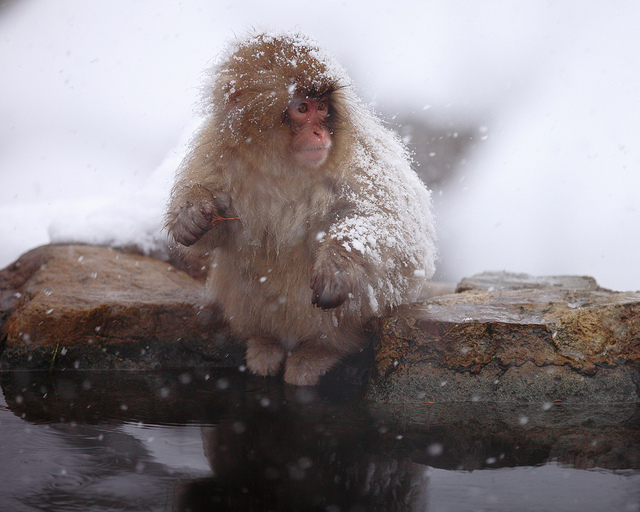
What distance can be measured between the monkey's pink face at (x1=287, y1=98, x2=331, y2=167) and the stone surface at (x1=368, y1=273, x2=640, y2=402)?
648mm

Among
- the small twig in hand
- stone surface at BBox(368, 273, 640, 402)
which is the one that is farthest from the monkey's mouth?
stone surface at BBox(368, 273, 640, 402)

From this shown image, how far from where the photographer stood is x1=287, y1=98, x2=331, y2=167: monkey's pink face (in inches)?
77.8

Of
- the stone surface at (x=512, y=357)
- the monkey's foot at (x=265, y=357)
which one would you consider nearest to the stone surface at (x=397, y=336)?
the stone surface at (x=512, y=357)

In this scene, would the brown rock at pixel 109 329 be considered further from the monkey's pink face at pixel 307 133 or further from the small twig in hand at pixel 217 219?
the monkey's pink face at pixel 307 133

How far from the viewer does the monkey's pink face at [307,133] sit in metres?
1.98

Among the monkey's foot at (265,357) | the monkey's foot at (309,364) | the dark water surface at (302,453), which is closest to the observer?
the dark water surface at (302,453)

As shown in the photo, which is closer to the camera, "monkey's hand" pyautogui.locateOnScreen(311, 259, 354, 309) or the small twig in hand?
"monkey's hand" pyautogui.locateOnScreen(311, 259, 354, 309)

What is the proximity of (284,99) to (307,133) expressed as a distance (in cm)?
14

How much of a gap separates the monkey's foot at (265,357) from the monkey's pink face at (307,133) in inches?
32.4

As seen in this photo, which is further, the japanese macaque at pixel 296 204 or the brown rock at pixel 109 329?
the brown rock at pixel 109 329

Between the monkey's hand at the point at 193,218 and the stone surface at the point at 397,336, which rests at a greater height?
the monkey's hand at the point at 193,218

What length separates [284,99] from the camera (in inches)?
77.5

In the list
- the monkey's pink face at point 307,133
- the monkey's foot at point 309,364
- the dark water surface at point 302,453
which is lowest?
the dark water surface at point 302,453

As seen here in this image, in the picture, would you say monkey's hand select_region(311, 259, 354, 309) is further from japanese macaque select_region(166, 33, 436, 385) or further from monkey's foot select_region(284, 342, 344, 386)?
monkey's foot select_region(284, 342, 344, 386)
